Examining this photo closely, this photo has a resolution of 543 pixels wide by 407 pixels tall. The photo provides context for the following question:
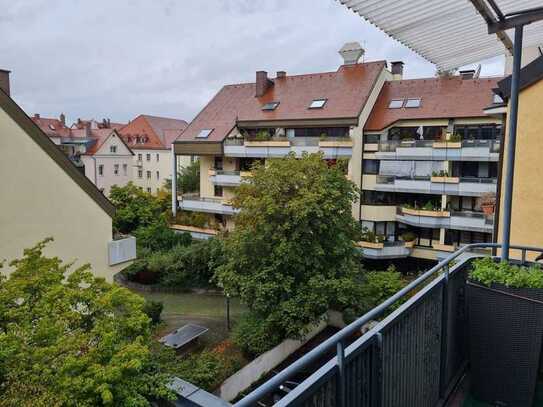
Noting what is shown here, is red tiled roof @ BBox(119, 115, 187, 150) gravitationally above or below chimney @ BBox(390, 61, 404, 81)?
below

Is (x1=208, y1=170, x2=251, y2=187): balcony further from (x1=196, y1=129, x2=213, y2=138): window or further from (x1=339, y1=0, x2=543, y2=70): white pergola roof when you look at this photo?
(x1=339, y1=0, x2=543, y2=70): white pergola roof

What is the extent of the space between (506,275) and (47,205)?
895 centimetres

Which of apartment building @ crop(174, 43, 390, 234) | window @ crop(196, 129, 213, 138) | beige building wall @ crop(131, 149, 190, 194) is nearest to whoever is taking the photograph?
apartment building @ crop(174, 43, 390, 234)

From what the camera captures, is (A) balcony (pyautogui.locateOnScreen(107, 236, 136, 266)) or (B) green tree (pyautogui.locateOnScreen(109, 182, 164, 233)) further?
(B) green tree (pyautogui.locateOnScreen(109, 182, 164, 233))

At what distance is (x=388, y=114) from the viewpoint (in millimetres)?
23531

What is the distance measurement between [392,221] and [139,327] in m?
20.2

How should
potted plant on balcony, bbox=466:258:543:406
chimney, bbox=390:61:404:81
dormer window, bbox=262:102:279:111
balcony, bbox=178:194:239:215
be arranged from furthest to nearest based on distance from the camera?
chimney, bbox=390:61:404:81 < dormer window, bbox=262:102:279:111 < balcony, bbox=178:194:239:215 < potted plant on balcony, bbox=466:258:543:406

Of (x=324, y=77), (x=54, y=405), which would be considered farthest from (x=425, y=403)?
(x=324, y=77)

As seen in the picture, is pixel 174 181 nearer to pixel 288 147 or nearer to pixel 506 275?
pixel 288 147

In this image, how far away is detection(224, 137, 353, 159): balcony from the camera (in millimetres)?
22844

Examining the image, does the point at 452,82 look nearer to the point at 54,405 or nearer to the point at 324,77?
the point at 324,77

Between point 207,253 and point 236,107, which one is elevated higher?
point 236,107

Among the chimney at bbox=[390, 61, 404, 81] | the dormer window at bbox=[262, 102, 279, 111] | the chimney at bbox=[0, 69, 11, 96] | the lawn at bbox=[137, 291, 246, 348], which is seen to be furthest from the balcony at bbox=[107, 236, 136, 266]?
the chimney at bbox=[390, 61, 404, 81]

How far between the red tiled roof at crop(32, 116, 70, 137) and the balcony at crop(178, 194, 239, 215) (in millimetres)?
22084
